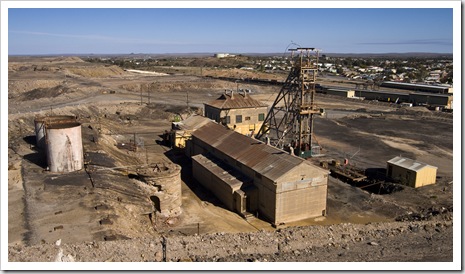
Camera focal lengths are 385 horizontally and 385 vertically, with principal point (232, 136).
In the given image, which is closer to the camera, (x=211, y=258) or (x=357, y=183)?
(x=211, y=258)

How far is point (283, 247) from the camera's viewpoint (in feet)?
59.5

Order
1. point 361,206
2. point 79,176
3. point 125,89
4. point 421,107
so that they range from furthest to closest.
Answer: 1. point 125,89
2. point 421,107
3. point 361,206
4. point 79,176

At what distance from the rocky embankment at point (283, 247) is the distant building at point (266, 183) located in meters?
4.04

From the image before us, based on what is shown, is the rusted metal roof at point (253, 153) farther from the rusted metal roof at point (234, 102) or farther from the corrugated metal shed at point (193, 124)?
the rusted metal roof at point (234, 102)

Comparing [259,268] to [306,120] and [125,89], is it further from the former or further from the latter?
[125,89]

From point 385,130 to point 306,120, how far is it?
1735cm

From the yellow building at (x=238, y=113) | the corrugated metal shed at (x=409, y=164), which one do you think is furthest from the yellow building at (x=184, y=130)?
the corrugated metal shed at (x=409, y=164)

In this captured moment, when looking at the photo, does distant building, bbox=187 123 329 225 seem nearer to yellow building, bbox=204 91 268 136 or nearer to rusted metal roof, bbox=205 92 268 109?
yellow building, bbox=204 91 268 136

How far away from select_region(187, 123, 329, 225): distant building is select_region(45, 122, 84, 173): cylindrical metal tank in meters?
9.67

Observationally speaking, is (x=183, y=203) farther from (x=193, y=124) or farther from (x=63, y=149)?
(x=193, y=124)

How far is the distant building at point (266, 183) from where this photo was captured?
78.8 ft

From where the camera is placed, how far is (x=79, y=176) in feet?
82.1

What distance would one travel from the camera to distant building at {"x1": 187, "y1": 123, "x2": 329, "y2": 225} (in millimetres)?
24031

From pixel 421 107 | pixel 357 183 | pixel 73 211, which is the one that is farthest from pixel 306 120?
pixel 421 107
